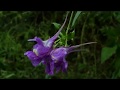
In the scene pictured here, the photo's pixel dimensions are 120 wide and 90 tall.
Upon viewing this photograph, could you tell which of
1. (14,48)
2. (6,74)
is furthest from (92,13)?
(6,74)

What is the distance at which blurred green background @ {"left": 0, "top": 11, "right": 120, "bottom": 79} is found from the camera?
4.80 feet

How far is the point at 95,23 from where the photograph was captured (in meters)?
1.59

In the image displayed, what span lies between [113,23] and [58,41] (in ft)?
2.93

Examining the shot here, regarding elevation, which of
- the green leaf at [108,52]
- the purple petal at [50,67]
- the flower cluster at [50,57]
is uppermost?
the flower cluster at [50,57]

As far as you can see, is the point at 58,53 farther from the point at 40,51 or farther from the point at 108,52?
the point at 108,52

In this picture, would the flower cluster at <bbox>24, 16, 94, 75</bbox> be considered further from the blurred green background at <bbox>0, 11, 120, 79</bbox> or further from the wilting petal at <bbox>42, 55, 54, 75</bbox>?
the blurred green background at <bbox>0, 11, 120, 79</bbox>

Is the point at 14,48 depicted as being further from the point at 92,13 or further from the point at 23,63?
the point at 92,13

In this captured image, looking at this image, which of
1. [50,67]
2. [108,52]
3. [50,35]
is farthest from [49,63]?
[50,35]

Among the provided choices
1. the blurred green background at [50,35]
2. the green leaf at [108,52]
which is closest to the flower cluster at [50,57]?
the green leaf at [108,52]

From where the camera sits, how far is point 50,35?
4.91ft

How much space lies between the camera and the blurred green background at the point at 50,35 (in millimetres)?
1464

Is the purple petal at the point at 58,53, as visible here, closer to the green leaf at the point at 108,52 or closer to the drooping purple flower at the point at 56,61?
the drooping purple flower at the point at 56,61
